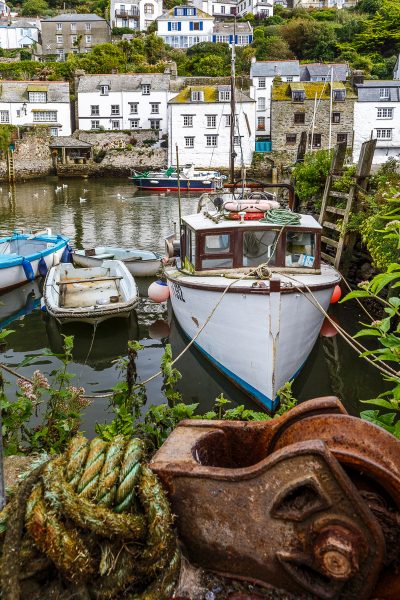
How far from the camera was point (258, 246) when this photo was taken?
1022 centimetres

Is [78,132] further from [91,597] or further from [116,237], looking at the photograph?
[91,597]

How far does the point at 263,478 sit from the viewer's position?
2.17m

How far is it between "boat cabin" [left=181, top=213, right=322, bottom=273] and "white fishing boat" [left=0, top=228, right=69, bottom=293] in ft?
24.1

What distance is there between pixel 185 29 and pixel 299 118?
125 feet

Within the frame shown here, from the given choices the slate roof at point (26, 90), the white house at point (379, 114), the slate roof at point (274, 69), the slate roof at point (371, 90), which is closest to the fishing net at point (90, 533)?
the white house at point (379, 114)

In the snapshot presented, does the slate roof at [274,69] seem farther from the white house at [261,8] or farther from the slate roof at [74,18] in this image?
the slate roof at [74,18]

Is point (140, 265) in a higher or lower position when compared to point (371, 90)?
lower

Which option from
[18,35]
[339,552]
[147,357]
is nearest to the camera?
[339,552]

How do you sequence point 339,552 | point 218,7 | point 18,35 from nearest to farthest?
point 339,552, point 18,35, point 218,7

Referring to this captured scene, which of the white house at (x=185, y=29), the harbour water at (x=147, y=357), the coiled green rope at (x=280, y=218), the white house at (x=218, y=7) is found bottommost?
the harbour water at (x=147, y=357)

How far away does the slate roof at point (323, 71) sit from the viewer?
186 feet

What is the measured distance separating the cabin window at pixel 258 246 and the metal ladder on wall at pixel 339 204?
Result: 430 centimetres

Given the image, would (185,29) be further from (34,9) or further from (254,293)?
(254,293)

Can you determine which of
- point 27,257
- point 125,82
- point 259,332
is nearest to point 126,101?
point 125,82
